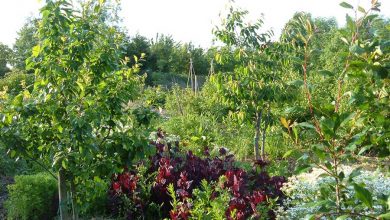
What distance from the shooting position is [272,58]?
7441 millimetres

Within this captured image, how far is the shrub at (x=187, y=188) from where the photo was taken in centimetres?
441

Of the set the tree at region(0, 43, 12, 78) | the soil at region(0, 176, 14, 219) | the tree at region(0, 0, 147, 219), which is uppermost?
the tree at region(0, 43, 12, 78)

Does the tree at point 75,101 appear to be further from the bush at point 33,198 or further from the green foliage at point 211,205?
the bush at point 33,198

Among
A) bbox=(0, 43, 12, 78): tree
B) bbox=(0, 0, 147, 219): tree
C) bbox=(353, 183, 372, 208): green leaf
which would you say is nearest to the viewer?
bbox=(353, 183, 372, 208): green leaf

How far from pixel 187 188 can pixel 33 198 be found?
171cm

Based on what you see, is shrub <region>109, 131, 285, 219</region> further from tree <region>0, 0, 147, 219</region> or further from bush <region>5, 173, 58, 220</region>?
tree <region>0, 0, 147, 219</region>

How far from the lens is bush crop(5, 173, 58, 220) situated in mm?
5094

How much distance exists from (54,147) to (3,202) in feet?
7.61

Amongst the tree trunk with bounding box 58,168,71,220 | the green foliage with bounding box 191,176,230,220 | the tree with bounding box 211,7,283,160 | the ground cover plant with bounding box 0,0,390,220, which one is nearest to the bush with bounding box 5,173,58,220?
the ground cover plant with bounding box 0,0,390,220

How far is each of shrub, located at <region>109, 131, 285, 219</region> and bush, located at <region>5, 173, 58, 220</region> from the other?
683 mm

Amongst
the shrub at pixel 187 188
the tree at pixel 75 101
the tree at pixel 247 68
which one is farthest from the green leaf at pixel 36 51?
the tree at pixel 247 68

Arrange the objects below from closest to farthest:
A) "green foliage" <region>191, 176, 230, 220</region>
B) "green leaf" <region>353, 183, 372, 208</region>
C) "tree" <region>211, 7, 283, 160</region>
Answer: "green leaf" <region>353, 183, 372, 208</region>
"green foliage" <region>191, 176, 230, 220</region>
"tree" <region>211, 7, 283, 160</region>

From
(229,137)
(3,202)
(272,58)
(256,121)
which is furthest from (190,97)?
(3,202)

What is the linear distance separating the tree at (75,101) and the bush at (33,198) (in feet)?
3.99
